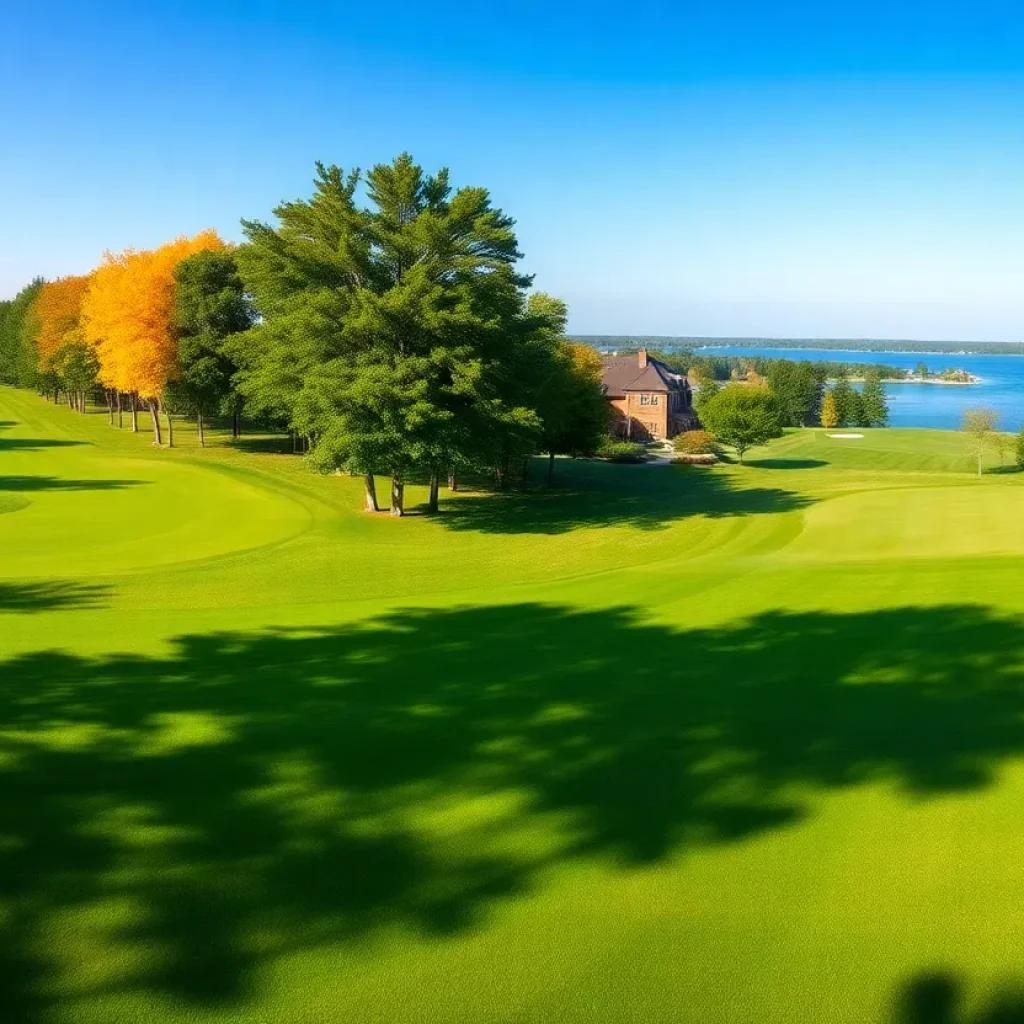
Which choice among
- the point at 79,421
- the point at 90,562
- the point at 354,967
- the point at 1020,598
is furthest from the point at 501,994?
the point at 79,421

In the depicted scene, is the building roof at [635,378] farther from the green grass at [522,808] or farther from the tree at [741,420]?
the green grass at [522,808]

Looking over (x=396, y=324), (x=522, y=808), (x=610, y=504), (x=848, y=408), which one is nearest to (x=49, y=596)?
(x=522, y=808)

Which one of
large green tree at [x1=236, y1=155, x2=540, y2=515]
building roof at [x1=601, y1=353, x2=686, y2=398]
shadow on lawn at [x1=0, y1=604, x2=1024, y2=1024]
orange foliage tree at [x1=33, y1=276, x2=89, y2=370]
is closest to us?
shadow on lawn at [x1=0, y1=604, x2=1024, y2=1024]

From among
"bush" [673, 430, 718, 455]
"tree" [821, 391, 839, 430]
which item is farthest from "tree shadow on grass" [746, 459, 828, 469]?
"tree" [821, 391, 839, 430]

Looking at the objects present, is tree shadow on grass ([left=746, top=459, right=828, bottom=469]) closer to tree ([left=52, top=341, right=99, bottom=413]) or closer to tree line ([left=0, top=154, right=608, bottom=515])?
tree line ([left=0, top=154, right=608, bottom=515])

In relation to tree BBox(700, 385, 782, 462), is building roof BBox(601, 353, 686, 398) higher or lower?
higher

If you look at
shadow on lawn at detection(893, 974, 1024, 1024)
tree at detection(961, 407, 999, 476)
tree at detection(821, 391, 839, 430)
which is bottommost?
shadow on lawn at detection(893, 974, 1024, 1024)

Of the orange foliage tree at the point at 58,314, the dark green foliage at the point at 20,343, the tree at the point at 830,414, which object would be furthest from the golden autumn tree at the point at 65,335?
the tree at the point at 830,414
